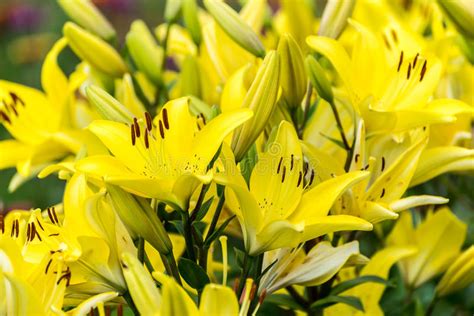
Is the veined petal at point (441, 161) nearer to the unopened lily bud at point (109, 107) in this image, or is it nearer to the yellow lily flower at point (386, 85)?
the yellow lily flower at point (386, 85)

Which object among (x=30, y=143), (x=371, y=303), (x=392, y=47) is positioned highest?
(x=392, y=47)

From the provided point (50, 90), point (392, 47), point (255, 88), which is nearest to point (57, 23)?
point (50, 90)

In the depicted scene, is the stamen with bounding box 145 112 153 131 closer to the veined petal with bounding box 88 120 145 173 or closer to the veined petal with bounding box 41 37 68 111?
the veined petal with bounding box 88 120 145 173

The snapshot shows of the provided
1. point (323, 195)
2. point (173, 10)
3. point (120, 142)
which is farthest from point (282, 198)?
point (173, 10)

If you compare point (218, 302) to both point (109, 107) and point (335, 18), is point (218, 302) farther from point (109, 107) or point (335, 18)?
point (335, 18)

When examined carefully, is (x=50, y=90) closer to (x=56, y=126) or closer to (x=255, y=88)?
(x=56, y=126)

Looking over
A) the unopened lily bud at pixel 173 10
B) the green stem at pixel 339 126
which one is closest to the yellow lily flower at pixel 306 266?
the green stem at pixel 339 126
